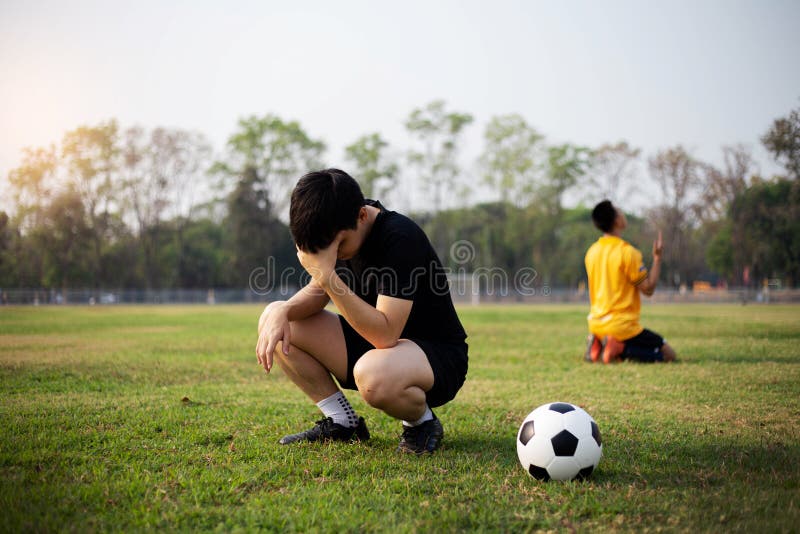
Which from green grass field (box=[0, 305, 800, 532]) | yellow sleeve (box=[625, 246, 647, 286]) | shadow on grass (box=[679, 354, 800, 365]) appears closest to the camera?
green grass field (box=[0, 305, 800, 532])

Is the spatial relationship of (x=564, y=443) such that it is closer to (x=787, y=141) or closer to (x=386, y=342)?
(x=386, y=342)

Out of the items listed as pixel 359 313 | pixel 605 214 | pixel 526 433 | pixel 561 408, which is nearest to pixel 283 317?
pixel 359 313

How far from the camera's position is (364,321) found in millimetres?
3191

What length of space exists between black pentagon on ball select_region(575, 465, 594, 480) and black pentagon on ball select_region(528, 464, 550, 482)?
156 mm

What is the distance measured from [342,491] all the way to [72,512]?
3.65ft

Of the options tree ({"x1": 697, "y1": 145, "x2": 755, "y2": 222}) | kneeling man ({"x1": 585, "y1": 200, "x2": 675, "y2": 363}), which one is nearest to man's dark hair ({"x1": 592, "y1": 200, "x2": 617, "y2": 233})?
kneeling man ({"x1": 585, "y1": 200, "x2": 675, "y2": 363})

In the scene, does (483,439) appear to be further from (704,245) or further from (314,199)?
(704,245)

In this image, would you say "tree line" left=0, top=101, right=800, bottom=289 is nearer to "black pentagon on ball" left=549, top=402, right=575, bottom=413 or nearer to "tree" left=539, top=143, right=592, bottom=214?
"tree" left=539, top=143, right=592, bottom=214

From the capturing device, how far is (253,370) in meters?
7.69

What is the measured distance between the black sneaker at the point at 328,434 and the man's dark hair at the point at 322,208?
1248mm

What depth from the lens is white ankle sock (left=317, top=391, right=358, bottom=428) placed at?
3.79 meters

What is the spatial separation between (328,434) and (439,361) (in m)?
0.88

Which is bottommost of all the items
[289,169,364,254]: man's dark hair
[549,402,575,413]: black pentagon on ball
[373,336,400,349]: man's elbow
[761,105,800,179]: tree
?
[549,402,575,413]: black pentagon on ball

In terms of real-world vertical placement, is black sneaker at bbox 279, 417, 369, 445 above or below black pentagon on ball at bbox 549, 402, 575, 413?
below
